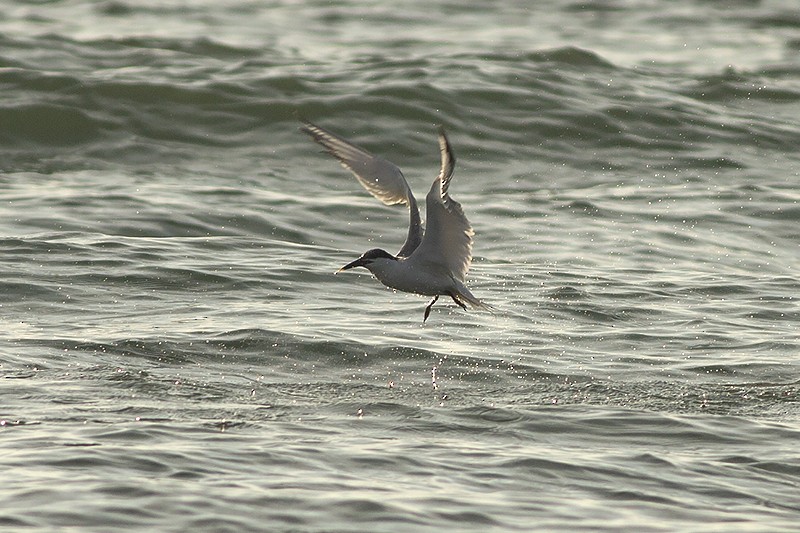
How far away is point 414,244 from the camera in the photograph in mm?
9047

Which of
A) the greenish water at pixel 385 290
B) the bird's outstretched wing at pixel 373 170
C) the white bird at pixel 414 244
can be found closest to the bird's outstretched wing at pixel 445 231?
the white bird at pixel 414 244

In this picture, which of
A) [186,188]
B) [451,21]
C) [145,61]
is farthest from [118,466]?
[451,21]

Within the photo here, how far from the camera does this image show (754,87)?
2097cm

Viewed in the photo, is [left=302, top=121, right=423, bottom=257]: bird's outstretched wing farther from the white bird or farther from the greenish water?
the greenish water

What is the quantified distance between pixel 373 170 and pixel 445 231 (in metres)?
0.92

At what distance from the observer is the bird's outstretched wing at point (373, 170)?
9078 mm

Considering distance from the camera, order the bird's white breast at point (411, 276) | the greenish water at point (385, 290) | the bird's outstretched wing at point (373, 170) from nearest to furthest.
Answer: the greenish water at point (385, 290), the bird's white breast at point (411, 276), the bird's outstretched wing at point (373, 170)

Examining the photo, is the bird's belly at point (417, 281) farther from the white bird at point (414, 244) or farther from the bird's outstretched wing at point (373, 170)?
the bird's outstretched wing at point (373, 170)

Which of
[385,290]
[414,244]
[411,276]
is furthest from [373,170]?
[385,290]

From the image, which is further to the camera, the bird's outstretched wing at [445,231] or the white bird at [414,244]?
the white bird at [414,244]

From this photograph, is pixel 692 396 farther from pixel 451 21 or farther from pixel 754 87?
pixel 451 21

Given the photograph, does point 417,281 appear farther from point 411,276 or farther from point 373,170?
point 373,170

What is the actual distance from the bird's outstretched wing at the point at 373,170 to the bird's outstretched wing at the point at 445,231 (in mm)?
270

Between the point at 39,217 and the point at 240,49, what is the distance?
8.91 meters
